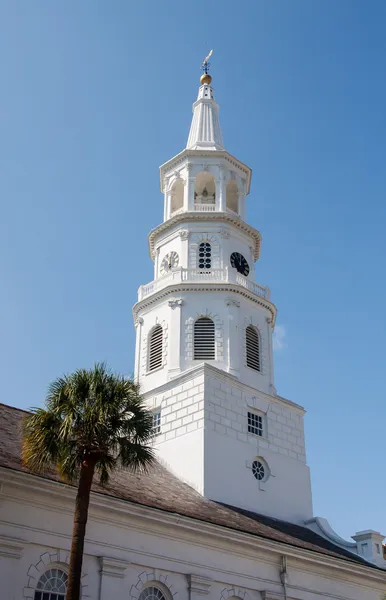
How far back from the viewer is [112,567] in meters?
22.4

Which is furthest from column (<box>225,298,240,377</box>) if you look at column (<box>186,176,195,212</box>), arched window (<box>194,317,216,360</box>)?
column (<box>186,176,195,212</box>)

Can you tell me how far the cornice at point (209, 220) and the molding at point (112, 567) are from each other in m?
20.5

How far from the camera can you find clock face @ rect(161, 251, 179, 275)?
38.8 metres

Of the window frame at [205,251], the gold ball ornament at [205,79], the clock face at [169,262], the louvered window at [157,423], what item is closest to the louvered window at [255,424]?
the louvered window at [157,423]

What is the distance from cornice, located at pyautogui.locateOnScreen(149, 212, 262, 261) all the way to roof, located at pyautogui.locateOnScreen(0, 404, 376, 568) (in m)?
13.4

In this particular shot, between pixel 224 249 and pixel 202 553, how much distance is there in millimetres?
17344

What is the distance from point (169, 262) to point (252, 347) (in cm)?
652

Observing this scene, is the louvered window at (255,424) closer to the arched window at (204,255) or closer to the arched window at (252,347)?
the arched window at (252,347)

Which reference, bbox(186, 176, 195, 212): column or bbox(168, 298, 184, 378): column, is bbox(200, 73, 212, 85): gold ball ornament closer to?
bbox(186, 176, 195, 212): column

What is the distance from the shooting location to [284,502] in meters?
33.8

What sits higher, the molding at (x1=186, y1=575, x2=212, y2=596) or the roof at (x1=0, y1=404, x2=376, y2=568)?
the roof at (x1=0, y1=404, x2=376, y2=568)

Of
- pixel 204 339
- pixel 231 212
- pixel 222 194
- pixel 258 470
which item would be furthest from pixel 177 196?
pixel 258 470

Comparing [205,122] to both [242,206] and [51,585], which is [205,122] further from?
[51,585]

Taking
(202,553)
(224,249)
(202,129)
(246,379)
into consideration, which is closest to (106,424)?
(202,553)
